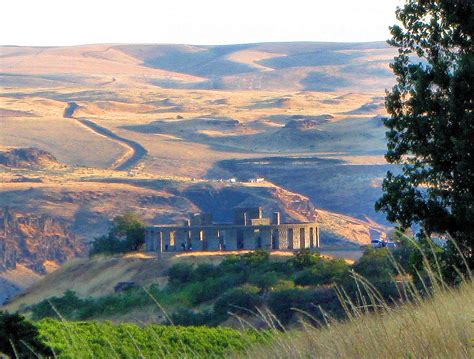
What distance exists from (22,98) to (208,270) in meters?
120

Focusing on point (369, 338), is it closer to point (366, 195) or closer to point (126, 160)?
point (366, 195)

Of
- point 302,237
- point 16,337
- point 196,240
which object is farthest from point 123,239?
point 16,337

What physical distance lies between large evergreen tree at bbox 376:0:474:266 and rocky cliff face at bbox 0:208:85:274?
5948 cm

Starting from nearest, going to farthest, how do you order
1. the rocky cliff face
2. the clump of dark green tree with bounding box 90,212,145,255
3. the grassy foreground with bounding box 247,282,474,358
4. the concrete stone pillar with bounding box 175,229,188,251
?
the grassy foreground with bounding box 247,282,474,358, the clump of dark green tree with bounding box 90,212,145,255, the concrete stone pillar with bounding box 175,229,188,251, the rocky cliff face

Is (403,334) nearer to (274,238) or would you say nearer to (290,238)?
(274,238)

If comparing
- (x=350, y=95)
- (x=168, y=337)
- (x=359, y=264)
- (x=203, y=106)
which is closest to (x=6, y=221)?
(x=359, y=264)

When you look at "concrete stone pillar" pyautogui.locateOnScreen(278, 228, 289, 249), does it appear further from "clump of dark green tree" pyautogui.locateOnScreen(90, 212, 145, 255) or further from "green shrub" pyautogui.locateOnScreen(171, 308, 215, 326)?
"green shrub" pyautogui.locateOnScreen(171, 308, 215, 326)

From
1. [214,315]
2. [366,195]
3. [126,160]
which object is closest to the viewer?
[214,315]

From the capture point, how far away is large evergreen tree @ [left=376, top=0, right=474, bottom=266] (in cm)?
1548

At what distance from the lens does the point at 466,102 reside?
1559 cm

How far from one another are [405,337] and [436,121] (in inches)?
350

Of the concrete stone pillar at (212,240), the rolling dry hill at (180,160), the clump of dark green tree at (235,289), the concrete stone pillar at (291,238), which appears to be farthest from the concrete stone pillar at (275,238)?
the rolling dry hill at (180,160)

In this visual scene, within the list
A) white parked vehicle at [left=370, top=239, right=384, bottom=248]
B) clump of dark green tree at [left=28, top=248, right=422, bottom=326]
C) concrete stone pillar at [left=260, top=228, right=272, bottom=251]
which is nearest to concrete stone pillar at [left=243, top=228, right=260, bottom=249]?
concrete stone pillar at [left=260, top=228, right=272, bottom=251]

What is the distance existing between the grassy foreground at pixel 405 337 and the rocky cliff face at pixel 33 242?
6775 cm
